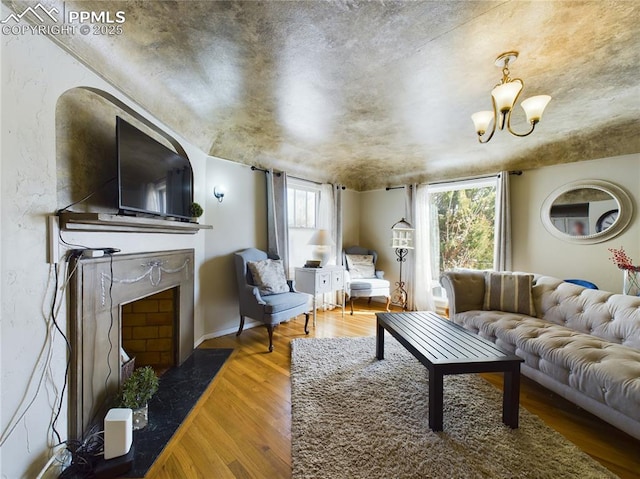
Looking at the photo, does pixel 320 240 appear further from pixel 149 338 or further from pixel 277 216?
pixel 149 338

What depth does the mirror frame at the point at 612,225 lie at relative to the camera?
8.96ft

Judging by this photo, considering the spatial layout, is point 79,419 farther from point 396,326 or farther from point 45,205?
point 396,326

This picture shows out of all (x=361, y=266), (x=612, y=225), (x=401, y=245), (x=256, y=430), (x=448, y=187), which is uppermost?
(x=448, y=187)

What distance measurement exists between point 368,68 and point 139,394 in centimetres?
269

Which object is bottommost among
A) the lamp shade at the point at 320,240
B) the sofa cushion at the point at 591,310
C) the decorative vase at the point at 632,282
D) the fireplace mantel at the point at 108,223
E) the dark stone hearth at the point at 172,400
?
the dark stone hearth at the point at 172,400

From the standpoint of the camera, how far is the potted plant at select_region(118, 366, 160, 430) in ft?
4.81

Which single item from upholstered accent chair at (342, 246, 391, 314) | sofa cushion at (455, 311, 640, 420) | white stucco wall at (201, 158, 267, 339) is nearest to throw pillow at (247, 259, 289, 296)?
white stucco wall at (201, 158, 267, 339)

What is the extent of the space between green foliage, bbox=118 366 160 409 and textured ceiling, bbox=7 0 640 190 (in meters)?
1.89

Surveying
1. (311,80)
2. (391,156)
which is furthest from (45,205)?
(391,156)

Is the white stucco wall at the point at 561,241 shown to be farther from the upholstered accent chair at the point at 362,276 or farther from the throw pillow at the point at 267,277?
the throw pillow at the point at 267,277

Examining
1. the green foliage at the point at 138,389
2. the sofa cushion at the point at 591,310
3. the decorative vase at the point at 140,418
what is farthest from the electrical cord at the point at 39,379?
the sofa cushion at the point at 591,310

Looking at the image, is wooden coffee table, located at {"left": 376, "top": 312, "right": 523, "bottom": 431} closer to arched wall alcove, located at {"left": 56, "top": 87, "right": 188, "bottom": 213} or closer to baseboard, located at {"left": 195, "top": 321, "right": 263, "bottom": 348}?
baseboard, located at {"left": 195, "top": 321, "right": 263, "bottom": 348}

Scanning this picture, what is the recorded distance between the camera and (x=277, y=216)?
3.56 meters

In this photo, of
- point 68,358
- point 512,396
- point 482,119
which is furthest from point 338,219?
point 68,358
